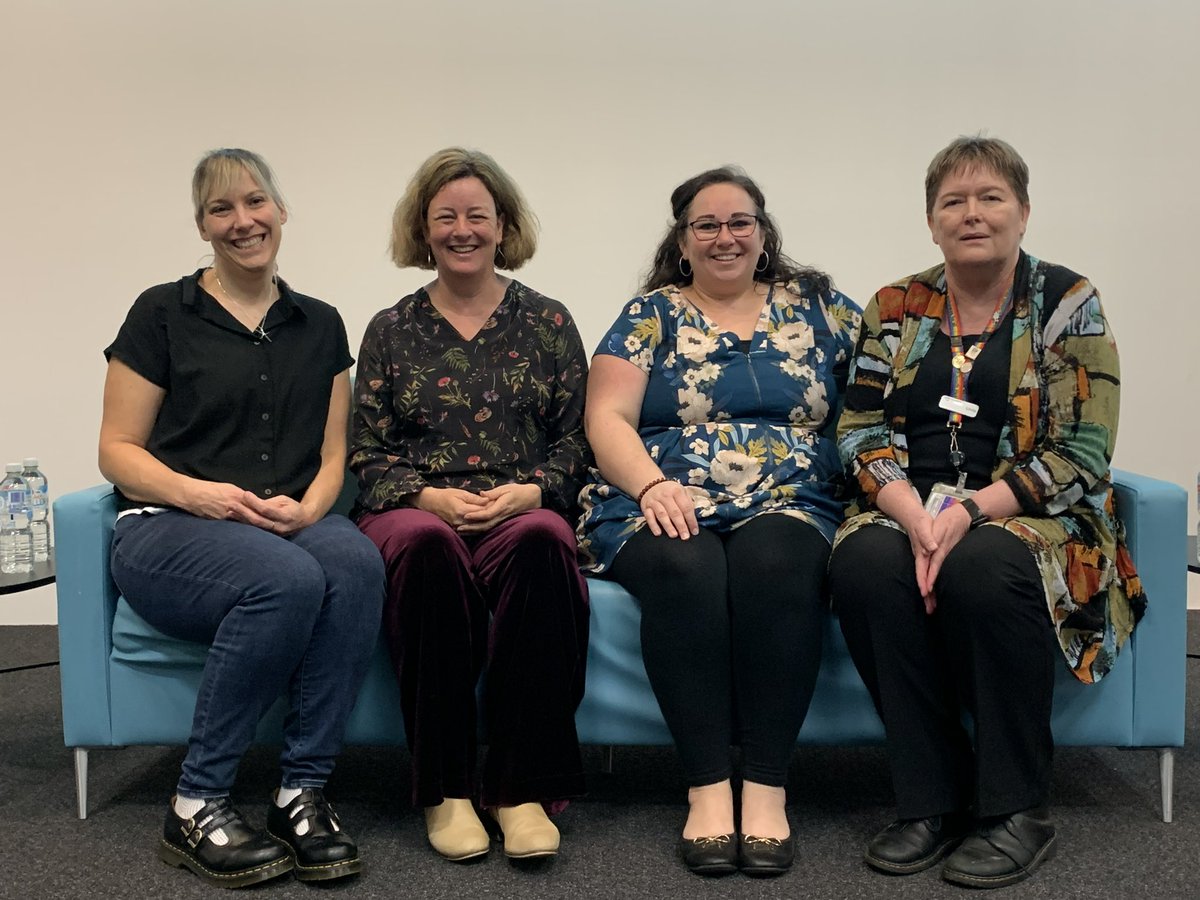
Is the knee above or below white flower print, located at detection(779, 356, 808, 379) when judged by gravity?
below

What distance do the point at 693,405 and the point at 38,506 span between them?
84.6 inches

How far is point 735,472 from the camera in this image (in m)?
2.13

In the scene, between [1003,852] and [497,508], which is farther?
[497,508]

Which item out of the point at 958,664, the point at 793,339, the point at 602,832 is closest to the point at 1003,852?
the point at 958,664

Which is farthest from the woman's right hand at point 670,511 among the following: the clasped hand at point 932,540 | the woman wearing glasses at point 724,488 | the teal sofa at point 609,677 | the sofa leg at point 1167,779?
the sofa leg at point 1167,779

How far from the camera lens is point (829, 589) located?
78.1 inches

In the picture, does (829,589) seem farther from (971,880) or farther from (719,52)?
(719,52)

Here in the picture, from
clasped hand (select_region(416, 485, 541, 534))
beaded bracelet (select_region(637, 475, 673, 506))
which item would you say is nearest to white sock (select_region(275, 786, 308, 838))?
clasped hand (select_region(416, 485, 541, 534))

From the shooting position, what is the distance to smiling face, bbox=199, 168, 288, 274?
7.03 feet

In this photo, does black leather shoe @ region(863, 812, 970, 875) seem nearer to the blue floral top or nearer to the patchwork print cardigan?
the patchwork print cardigan

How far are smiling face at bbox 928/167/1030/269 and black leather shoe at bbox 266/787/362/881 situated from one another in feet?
4.83

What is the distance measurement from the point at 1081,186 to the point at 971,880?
248 centimetres

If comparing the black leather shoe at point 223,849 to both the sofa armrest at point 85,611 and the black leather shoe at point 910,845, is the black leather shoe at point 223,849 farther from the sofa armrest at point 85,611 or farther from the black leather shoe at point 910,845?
the black leather shoe at point 910,845

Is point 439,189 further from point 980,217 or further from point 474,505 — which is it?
point 980,217
